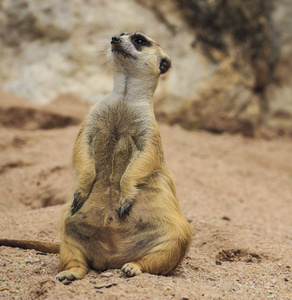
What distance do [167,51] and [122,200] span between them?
519 cm

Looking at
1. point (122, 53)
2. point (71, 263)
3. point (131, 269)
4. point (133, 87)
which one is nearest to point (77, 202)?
point (71, 263)

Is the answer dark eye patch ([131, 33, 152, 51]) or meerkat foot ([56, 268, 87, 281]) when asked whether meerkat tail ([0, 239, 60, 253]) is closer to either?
meerkat foot ([56, 268, 87, 281])

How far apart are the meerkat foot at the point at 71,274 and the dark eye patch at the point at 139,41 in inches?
73.4

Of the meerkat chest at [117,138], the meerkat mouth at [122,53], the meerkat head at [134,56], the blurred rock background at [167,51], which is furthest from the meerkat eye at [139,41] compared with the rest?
the blurred rock background at [167,51]

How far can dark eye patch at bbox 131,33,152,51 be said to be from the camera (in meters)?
3.64

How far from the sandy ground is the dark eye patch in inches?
68.3

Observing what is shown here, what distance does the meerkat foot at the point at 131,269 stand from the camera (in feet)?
8.84

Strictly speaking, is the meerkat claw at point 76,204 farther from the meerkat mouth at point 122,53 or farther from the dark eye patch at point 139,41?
the dark eye patch at point 139,41

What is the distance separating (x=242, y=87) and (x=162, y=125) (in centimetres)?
190

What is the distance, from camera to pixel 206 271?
323 centimetres

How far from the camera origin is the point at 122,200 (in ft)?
9.79

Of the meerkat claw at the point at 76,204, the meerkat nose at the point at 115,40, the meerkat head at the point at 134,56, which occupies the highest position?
the meerkat nose at the point at 115,40

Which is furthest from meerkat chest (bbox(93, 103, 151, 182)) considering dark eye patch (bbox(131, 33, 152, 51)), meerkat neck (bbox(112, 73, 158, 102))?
dark eye patch (bbox(131, 33, 152, 51))

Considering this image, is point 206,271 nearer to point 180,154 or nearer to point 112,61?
point 112,61
